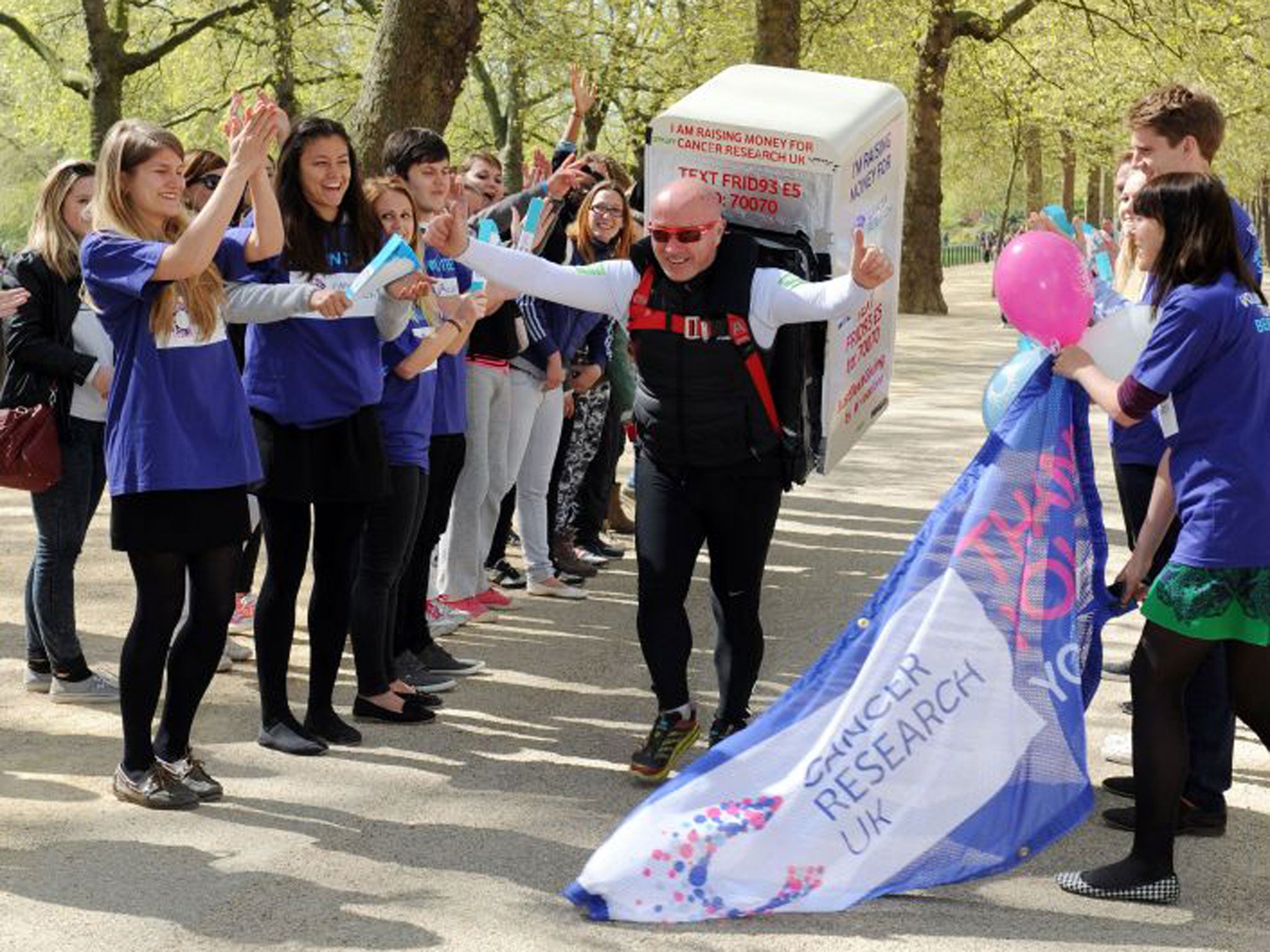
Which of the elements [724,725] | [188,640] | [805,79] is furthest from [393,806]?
[805,79]

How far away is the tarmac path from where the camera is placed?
461 centimetres

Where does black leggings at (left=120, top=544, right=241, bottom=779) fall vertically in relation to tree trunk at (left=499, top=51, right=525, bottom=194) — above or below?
below

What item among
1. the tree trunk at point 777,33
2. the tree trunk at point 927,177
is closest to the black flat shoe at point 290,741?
the tree trunk at point 777,33

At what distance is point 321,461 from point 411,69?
5.34 m

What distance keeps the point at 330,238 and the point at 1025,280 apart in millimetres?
2231

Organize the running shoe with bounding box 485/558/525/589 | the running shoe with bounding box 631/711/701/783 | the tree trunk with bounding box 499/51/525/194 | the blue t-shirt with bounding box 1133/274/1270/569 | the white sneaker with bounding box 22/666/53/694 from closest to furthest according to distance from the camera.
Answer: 1. the blue t-shirt with bounding box 1133/274/1270/569
2. the running shoe with bounding box 631/711/701/783
3. the white sneaker with bounding box 22/666/53/694
4. the running shoe with bounding box 485/558/525/589
5. the tree trunk with bounding box 499/51/525/194

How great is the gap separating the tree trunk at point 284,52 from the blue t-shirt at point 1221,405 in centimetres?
2442

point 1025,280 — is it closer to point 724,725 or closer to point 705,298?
point 705,298

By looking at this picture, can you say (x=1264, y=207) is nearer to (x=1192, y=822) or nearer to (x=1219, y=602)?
(x=1192, y=822)

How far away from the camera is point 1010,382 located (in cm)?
568

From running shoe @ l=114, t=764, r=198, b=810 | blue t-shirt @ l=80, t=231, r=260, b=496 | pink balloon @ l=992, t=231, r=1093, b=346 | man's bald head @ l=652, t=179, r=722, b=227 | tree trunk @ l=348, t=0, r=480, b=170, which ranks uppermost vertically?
tree trunk @ l=348, t=0, r=480, b=170

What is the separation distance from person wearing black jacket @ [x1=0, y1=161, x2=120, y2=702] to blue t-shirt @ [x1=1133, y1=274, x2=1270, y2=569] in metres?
3.63

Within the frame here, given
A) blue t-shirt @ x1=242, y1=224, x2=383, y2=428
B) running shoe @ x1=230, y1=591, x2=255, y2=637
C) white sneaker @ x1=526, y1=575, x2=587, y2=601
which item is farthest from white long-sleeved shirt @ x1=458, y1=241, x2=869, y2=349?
white sneaker @ x1=526, y1=575, x2=587, y2=601

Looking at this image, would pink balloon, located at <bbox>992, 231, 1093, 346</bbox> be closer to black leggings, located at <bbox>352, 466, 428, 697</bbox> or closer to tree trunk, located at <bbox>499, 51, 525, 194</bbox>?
black leggings, located at <bbox>352, 466, 428, 697</bbox>
